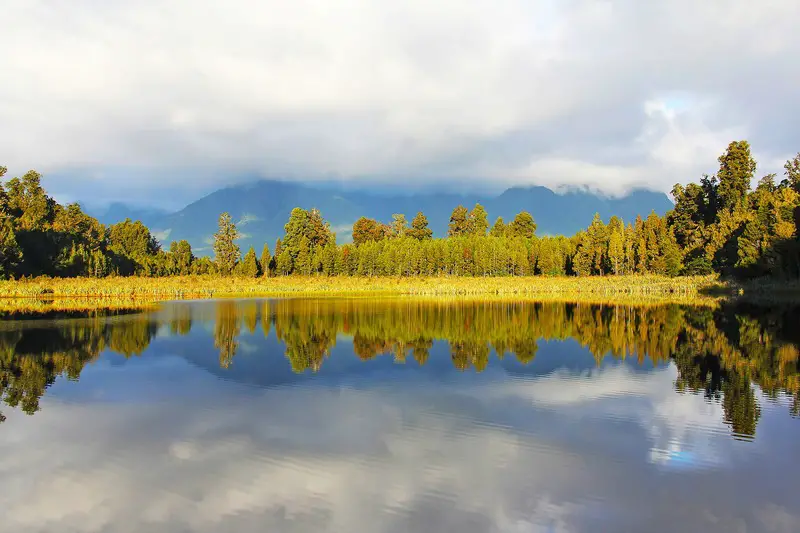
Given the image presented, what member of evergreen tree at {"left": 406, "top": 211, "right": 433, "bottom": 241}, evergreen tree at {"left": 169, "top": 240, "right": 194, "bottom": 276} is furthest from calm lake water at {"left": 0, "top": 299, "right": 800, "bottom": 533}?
evergreen tree at {"left": 406, "top": 211, "right": 433, "bottom": 241}

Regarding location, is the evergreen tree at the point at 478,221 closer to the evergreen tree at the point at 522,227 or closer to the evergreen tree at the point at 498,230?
the evergreen tree at the point at 498,230

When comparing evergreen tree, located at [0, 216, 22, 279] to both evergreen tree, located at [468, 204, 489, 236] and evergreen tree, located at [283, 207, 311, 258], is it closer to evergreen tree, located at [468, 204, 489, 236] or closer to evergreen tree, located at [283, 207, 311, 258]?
evergreen tree, located at [283, 207, 311, 258]

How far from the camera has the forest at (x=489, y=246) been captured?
55625 mm

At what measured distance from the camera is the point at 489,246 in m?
98.3

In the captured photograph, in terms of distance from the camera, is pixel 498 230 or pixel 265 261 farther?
pixel 498 230

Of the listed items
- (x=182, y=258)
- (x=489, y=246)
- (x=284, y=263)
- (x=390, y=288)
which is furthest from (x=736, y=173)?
(x=182, y=258)

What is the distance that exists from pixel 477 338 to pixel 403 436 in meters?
14.7

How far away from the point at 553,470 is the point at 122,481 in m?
7.34

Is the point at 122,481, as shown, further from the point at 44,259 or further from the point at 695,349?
the point at 44,259

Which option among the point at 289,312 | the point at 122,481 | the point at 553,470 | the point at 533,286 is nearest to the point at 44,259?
the point at 289,312

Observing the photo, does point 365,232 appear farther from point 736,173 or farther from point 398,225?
point 736,173

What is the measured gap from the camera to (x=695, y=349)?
21578mm

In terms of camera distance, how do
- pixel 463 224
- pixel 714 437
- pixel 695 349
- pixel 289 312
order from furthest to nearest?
pixel 463 224 < pixel 289 312 < pixel 695 349 < pixel 714 437

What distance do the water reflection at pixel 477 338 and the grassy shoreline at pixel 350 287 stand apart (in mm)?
21381
